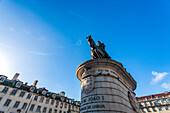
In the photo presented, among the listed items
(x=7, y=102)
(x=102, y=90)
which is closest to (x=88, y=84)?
(x=102, y=90)

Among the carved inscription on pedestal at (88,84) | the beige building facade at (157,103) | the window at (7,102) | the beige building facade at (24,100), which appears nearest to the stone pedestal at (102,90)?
the carved inscription on pedestal at (88,84)

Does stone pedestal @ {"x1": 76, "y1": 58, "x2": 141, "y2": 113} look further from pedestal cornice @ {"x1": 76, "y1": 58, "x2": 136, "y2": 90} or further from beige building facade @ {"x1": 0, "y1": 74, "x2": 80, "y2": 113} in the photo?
beige building facade @ {"x1": 0, "y1": 74, "x2": 80, "y2": 113}

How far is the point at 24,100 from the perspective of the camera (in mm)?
28266

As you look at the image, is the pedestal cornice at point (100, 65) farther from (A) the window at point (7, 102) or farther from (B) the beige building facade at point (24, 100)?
(A) the window at point (7, 102)

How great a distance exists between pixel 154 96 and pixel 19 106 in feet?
188

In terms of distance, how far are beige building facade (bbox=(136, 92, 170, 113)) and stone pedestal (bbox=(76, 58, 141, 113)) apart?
46123mm

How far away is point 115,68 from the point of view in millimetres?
9914

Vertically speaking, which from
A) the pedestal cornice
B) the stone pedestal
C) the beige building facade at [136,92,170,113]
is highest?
the beige building facade at [136,92,170,113]

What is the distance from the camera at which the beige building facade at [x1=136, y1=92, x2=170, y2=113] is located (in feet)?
127

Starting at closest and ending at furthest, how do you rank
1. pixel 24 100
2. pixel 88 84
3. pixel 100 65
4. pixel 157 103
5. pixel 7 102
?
1. pixel 88 84
2. pixel 100 65
3. pixel 7 102
4. pixel 24 100
5. pixel 157 103

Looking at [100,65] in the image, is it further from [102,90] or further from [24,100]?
[24,100]

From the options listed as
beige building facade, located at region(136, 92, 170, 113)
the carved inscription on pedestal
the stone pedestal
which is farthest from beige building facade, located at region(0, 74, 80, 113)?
Answer: beige building facade, located at region(136, 92, 170, 113)

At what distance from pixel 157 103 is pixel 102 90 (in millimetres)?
50209

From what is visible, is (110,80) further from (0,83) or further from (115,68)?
(0,83)
